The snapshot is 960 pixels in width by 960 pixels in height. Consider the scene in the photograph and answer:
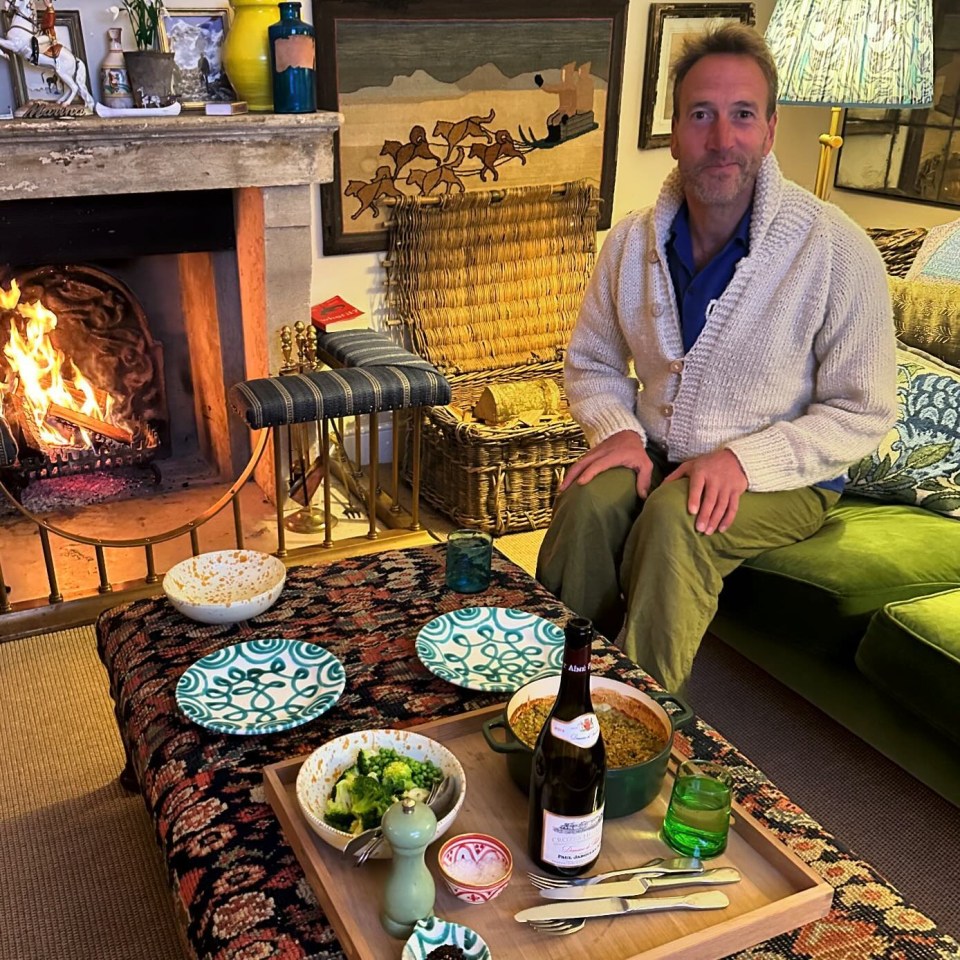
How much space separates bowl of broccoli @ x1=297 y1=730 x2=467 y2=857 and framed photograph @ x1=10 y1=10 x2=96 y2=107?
1781 mm

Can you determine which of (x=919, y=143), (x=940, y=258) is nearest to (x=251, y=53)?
(x=940, y=258)

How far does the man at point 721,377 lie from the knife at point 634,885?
71 cm

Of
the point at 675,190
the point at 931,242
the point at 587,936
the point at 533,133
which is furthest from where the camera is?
the point at 533,133

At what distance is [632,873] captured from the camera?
1020 mm

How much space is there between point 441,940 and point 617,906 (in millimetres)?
179

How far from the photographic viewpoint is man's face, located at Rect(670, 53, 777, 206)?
1719 millimetres

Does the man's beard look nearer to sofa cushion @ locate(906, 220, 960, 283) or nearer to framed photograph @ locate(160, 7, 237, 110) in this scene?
sofa cushion @ locate(906, 220, 960, 283)

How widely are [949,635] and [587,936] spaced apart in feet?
2.98

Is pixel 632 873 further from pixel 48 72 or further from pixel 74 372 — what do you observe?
pixel 74 372

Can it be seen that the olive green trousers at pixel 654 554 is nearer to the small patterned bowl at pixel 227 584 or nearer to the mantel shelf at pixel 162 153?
the small patterned bowl at pixel 227 584

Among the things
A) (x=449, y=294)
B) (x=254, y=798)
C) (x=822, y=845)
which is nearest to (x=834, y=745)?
(x=822, y=845)

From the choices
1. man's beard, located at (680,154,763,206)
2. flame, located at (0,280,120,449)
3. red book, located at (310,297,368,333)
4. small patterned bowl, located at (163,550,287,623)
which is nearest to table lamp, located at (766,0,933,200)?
man's beard, located at (680,154,763,206)

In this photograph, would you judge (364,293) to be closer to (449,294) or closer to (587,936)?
(449,294)

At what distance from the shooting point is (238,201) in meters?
2.61
